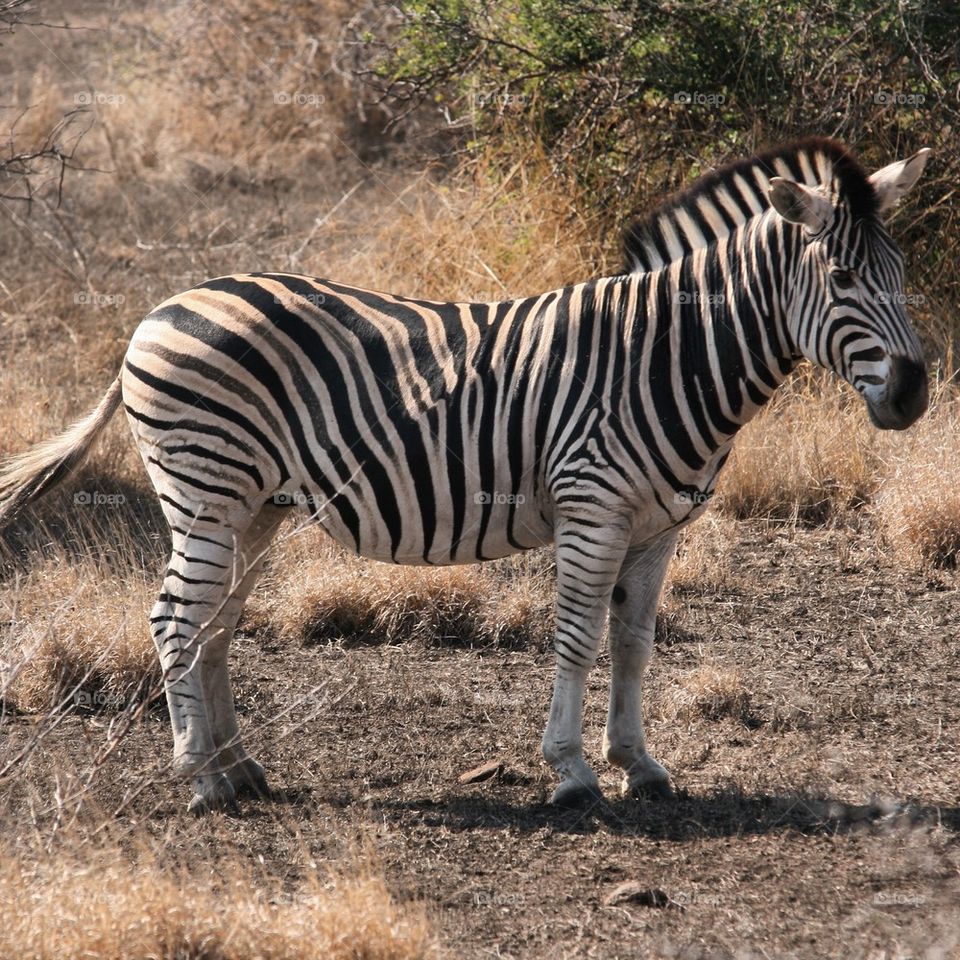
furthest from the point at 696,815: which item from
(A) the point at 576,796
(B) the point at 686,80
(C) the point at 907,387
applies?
(B) the point at 686,80

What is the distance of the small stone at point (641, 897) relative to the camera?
4438 mm

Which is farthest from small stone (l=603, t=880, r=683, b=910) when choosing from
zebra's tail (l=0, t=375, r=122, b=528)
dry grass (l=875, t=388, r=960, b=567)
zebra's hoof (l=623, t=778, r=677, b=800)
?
dry grass (l=875, t=388, r=960, b=567)

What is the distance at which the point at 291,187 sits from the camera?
46.3 ft

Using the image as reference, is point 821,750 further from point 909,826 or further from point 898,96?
point 898,96

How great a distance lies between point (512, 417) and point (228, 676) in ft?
5.39

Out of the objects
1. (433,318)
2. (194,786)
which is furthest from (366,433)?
(194,786)

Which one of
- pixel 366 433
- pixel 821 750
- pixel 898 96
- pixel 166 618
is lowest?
pixel 821 750

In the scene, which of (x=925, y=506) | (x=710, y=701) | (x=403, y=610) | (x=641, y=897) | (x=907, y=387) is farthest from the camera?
(x=925, y=506)

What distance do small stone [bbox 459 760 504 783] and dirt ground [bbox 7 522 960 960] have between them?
0.16 ft

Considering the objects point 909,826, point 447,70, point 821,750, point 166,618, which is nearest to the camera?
point 909,826

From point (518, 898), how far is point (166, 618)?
181cm

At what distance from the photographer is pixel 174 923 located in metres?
3.83

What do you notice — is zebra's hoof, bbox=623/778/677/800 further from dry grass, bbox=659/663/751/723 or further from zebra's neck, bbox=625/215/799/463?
zebra's neck, bbox=625/215/799/463

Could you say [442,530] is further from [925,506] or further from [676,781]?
[925,506]
